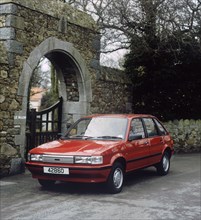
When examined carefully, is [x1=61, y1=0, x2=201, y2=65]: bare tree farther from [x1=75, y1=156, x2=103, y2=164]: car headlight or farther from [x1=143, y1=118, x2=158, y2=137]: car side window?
[x1=75, y1=156, x2=103, y2=164]: car headlight

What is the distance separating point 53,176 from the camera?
7898 mm

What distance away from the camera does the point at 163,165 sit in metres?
10.3

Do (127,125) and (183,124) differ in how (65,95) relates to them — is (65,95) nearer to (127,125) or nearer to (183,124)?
(127,125)

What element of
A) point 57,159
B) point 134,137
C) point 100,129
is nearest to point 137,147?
point 134,137

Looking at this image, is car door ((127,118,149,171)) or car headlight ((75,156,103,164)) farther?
car door ((127,118,149,171))

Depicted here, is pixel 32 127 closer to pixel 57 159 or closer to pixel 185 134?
pixel 57 159

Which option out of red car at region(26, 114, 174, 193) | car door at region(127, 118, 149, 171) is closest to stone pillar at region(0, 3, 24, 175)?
red car at region(26, 114, 174, 193)

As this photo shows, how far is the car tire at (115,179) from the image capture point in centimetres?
786

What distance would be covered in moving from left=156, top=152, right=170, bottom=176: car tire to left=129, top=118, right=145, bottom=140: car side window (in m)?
1.20

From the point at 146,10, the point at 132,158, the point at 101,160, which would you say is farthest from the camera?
the point at 146,10

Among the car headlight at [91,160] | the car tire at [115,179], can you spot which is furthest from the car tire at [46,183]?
the car tire at [115,179]

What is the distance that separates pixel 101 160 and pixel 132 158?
1.22 metres

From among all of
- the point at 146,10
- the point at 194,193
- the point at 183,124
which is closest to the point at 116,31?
the point at 146,10

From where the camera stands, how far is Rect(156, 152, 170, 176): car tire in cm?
1019
